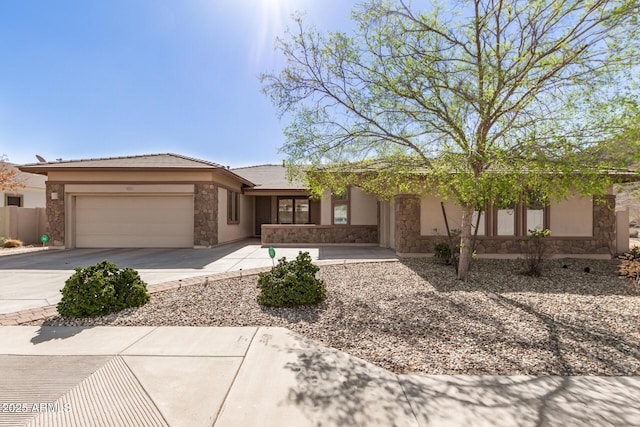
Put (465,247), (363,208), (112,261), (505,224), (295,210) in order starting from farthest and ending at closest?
(295,210) < (363,208) < (505,224) < (112,261) < (465,247)

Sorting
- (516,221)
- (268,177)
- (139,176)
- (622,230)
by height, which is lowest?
(622,230)

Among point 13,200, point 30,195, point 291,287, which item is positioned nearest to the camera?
point 291,287

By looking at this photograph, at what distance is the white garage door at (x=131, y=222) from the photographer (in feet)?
41.7

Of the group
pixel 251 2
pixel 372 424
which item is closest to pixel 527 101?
pixel 372 424

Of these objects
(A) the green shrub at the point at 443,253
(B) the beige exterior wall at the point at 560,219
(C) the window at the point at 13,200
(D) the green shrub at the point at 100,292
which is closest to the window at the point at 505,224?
(B) the beige exterior wall at the point at 560,219

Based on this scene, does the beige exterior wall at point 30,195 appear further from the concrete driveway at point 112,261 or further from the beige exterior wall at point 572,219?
the beige exterior wall at point 572,219

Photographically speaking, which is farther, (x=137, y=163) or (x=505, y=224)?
(x=137, y=163)

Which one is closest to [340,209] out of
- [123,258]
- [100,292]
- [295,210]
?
[295,210]

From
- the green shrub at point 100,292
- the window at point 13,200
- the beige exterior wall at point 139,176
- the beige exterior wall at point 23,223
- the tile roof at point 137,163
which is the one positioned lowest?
the green shrub at point 100,292

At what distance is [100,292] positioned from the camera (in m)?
4.51

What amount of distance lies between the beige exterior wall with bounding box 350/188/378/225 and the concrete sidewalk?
1005 centimetres

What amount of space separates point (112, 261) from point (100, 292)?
5.90 m

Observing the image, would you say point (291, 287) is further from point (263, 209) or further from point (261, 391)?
point (263, 209)

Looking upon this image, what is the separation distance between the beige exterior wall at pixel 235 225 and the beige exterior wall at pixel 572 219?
500 inches
